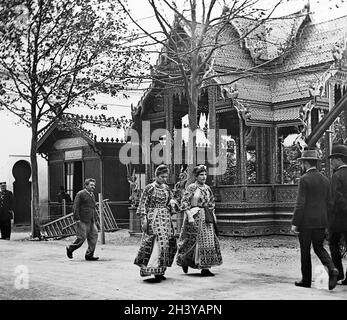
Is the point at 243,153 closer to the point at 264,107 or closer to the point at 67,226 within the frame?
the point at 264,107

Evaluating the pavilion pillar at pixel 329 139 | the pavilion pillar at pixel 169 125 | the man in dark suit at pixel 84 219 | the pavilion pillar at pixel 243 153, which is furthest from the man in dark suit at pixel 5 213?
the pavilion pillar at pixel 329 139

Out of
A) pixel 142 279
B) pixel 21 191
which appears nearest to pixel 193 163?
pixel 142 279

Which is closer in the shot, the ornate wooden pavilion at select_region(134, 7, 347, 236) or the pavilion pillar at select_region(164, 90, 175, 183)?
the ornate wooden pavilion at select_region(134, 7, 347, 236)

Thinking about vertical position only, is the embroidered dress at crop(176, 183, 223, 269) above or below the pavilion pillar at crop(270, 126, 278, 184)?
below

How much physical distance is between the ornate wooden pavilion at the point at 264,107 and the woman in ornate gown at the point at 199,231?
605cm

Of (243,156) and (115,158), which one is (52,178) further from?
(243,156)

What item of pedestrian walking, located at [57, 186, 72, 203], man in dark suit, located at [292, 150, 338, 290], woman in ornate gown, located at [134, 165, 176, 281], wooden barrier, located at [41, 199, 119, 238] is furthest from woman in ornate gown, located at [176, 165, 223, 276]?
pedestrian walking, located at [57, 186, 72, 203]

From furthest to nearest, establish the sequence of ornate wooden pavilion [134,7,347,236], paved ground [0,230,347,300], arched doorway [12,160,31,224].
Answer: arched doorway [12,160,31,224] < ornate wooden pavilion [134,7,347,236] < paved ground [0,230,347,300]

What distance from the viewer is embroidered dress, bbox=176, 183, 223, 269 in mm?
10812

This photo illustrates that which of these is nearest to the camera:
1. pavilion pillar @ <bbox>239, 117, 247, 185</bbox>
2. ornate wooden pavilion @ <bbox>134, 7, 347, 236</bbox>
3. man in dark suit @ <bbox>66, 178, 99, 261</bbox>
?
man in dark suit @ <bbox>66, 178, 99, 261</bbox>

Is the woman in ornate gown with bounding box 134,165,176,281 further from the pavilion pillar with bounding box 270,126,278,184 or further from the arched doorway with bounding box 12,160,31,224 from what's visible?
the arched doorway with bounding box 12,160,31,224

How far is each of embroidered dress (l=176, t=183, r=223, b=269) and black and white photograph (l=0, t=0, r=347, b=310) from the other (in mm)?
19

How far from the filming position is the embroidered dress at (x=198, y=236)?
10.8m

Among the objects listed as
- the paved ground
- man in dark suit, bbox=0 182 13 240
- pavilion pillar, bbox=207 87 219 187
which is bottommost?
the paved ground
